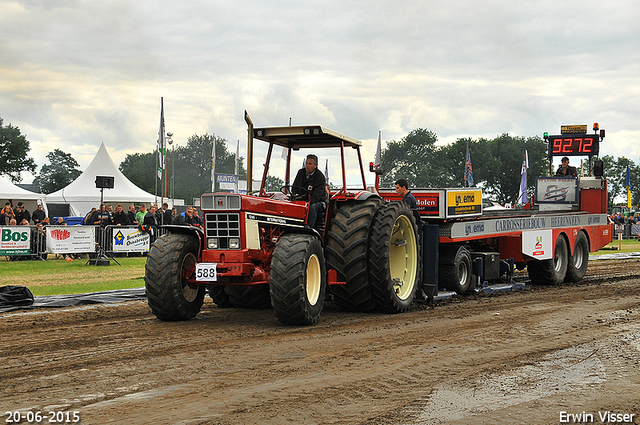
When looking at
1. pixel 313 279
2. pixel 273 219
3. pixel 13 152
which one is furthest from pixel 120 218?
pixel 13 152

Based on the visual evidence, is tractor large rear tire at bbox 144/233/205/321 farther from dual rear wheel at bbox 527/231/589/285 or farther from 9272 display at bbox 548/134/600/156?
9272 display at bbox 548/134/600/156

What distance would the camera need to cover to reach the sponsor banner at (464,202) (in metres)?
11.1

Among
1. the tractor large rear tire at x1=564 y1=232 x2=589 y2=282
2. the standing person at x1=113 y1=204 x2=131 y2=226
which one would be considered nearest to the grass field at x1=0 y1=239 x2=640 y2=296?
the standing person at x1=113 y1=204 x2=131 y2=226

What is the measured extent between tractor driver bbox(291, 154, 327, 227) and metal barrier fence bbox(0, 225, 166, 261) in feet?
39.1

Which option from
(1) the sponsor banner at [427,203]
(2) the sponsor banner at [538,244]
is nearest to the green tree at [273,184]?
(1) the sponsor banner at [427,203]

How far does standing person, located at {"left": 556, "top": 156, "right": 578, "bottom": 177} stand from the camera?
53.6 feet

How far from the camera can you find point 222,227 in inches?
319

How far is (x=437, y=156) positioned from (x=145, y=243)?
66.0 metres

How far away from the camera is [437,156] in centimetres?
8394

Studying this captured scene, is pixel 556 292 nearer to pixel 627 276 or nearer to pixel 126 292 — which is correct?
pixel 627 276

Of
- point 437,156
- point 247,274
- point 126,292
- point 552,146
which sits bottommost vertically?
point 126,292

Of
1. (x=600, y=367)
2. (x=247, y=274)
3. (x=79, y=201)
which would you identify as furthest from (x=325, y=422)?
(x=79, y=201)

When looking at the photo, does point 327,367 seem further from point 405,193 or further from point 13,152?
point 13,152

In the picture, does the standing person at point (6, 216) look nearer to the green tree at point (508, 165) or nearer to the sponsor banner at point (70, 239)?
the sponsor banner at point (70, 239)
